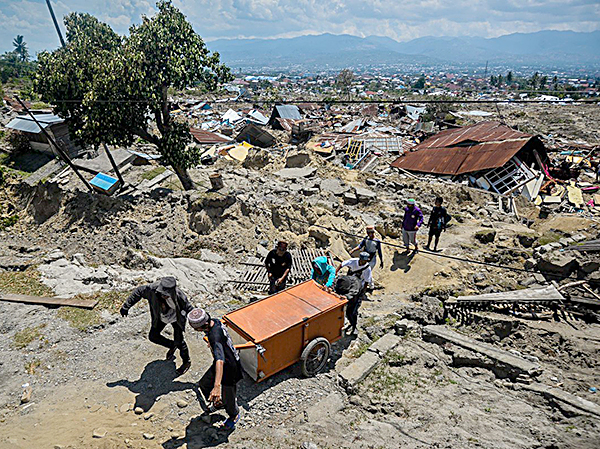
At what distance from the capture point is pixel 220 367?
412cm

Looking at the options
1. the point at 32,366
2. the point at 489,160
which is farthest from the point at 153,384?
the point at 489,160

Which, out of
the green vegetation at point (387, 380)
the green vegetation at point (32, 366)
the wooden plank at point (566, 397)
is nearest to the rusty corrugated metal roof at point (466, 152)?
the wooden plank at point (566, 397)

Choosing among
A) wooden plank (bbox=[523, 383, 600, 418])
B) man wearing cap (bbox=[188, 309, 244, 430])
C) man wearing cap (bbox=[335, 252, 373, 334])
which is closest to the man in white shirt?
man wearing cap (bbox=[335, 252, 373, 334])

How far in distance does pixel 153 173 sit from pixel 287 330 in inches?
443

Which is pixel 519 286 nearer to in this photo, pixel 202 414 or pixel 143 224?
pixel 202 414

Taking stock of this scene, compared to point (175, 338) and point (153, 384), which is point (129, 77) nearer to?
point (175, 338)

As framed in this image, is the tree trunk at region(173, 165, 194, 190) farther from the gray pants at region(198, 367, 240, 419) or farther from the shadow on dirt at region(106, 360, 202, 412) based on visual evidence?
the gray pants at region(198, 367, 240, 419)

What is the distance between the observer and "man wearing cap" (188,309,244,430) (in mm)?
4113

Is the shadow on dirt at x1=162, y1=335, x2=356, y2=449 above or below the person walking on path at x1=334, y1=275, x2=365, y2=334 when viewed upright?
below

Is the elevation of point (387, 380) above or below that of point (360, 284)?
below

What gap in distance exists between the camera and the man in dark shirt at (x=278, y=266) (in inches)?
268

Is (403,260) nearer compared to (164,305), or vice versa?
(164,305)

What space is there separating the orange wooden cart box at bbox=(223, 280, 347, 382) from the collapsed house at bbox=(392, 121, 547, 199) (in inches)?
596

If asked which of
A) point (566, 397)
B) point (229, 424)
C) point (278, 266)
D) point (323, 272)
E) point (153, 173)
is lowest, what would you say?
point (566, 397)
